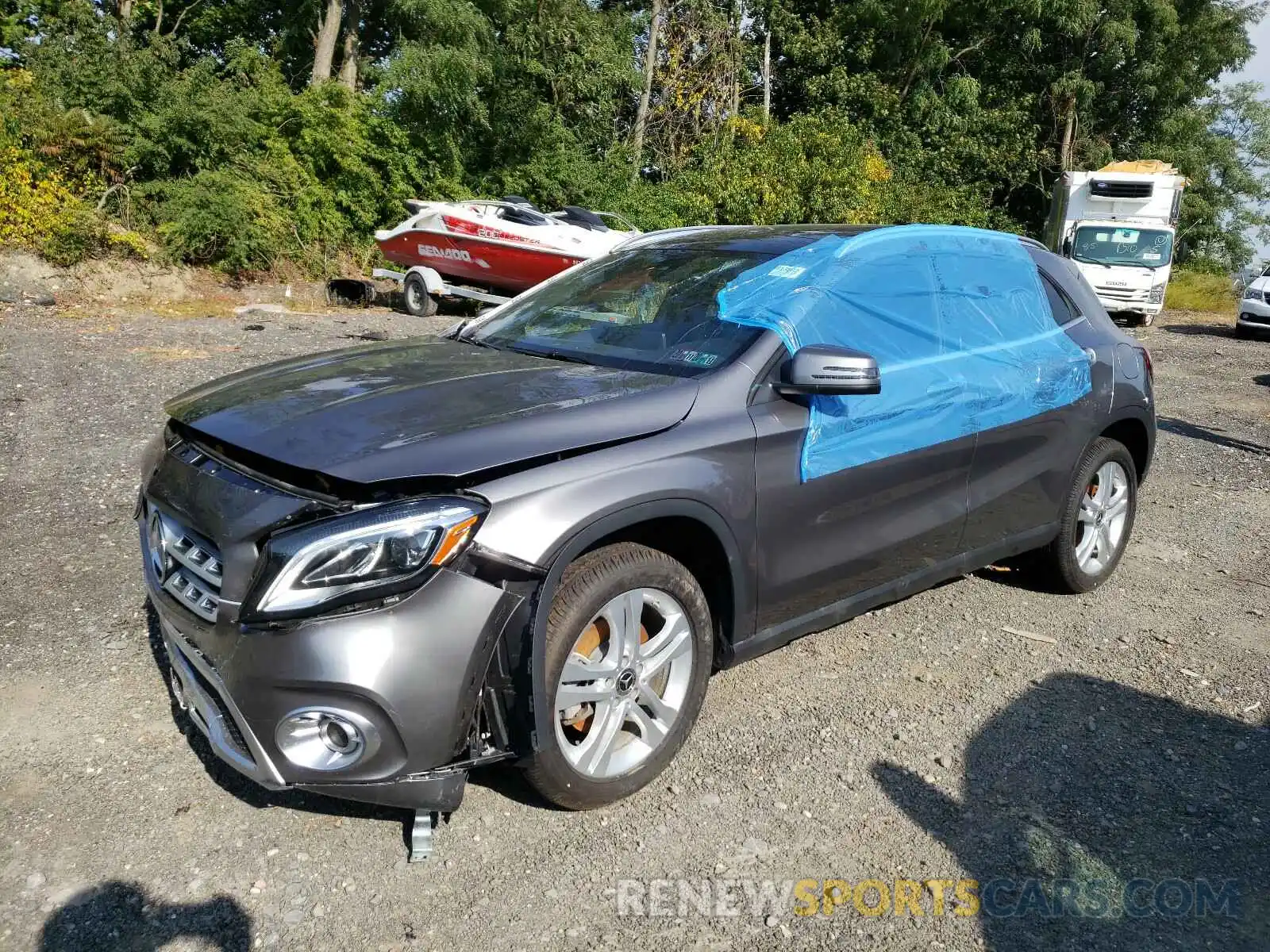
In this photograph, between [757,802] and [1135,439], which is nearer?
[757,802]

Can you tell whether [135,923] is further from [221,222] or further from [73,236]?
[221,222]

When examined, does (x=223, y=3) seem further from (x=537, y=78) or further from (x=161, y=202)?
(x=161, y=202)

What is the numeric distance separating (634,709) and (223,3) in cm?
2493

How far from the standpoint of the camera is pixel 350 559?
8.09 feet

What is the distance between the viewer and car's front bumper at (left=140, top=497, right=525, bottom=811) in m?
2.44

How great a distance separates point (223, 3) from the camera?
23.0 meters

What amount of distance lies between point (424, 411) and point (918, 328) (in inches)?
79.9

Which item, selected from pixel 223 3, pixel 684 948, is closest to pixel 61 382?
pixel 684 948

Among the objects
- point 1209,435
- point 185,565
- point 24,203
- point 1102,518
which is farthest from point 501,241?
point 185,565

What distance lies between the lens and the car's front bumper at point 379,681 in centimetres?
244

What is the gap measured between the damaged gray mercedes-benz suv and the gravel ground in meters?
0.25

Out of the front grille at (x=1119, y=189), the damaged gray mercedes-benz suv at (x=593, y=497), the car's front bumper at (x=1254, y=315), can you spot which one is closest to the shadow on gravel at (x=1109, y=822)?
the damaged gray mercedes-benz suv at (x=593, y=497)

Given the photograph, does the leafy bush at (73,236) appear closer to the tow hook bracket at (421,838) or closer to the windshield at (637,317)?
the windshield at (637,317)

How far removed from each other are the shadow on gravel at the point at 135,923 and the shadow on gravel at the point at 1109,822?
1920 mm
